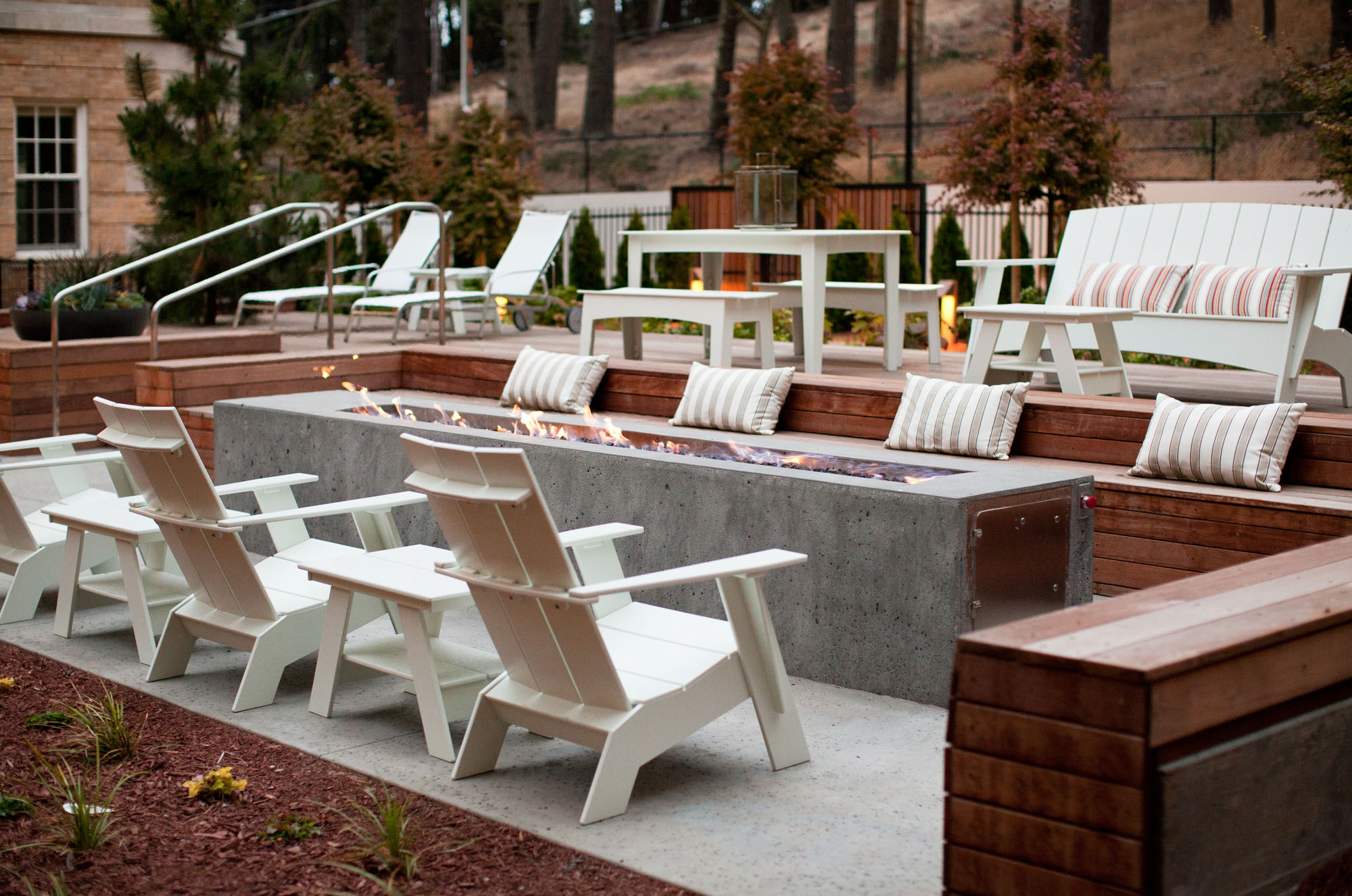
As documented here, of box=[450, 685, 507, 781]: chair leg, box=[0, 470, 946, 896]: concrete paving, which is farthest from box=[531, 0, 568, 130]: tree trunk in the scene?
box=[450, 685, 507, 781]: chair leg

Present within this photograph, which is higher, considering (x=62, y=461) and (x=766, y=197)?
(x=766, y=197)

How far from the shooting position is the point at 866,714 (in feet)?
13.7

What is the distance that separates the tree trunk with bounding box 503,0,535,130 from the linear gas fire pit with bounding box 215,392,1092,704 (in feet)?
76.5

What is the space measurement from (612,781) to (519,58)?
89.0 feet

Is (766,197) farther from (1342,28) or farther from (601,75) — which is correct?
(601,75)

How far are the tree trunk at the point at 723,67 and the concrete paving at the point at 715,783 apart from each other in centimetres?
2518

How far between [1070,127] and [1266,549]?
8.46 m

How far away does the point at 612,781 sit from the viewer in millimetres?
3303

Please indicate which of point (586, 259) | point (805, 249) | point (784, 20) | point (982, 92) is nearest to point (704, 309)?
point (805, 249)

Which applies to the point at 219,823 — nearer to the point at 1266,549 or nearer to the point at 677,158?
the point at 1266,549

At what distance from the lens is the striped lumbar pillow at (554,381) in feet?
23.8

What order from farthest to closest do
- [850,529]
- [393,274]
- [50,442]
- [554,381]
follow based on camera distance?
[393,274] → [554,381] → [50,442] → [850,529]

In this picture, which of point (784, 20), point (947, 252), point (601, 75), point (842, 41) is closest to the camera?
point (947, 252)

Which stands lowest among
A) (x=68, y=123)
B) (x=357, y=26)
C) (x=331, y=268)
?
(x=331, y=268)
